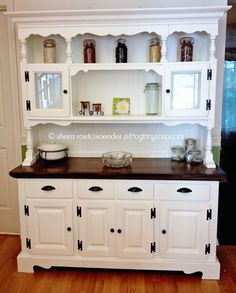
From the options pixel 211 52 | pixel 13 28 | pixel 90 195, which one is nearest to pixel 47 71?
pixel 13 28

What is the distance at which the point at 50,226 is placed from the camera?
2609 mm

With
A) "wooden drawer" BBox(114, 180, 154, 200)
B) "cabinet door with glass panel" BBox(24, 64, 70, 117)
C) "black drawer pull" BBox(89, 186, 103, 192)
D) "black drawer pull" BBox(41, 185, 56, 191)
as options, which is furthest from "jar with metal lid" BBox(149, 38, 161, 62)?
"black drawer pull" BBox(41, 185, 56, 191)

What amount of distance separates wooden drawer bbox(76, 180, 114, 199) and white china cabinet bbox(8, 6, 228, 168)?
0.51m

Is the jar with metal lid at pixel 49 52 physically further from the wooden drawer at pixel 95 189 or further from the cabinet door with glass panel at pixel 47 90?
the wooden drawer at pixel 95 189

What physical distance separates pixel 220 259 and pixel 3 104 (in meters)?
2.46

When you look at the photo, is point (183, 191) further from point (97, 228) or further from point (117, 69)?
point (117, 69)

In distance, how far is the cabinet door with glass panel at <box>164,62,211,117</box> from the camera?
2527mm

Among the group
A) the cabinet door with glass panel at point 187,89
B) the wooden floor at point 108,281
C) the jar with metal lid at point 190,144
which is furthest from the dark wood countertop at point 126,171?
the wooden floor at point 108,281

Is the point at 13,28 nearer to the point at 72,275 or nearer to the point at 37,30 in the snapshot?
the point at 37,30

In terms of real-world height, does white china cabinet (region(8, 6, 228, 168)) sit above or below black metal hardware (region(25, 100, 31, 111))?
above

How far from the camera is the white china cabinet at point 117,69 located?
2.47 meters

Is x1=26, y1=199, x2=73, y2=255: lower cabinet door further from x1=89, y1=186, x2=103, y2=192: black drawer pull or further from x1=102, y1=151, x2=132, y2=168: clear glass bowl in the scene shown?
x1=102, y1=151, x2=132, y2=168: clear glass bowl

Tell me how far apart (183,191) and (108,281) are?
36.0 inches

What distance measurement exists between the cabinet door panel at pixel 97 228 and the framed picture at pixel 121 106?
2.63 ft
